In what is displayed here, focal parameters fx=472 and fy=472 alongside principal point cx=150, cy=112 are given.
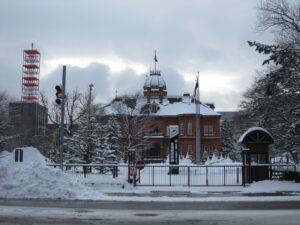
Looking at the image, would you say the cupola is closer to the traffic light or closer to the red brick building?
the red brick building

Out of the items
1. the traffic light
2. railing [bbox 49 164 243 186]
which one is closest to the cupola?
railing [bbox 49 164 243 186]

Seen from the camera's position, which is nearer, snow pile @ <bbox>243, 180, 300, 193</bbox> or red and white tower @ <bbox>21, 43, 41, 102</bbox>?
snow pile @ <bbox>243, 180, 300, 193</bbox>

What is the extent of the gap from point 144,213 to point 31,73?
13300 cm

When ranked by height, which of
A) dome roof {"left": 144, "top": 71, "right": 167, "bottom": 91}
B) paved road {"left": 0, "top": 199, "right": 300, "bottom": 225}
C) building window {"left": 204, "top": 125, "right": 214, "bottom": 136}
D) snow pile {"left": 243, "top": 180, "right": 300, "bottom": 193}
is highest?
dome roof {"left": 144, "top": 71, "right": 167, "bottom": 91}

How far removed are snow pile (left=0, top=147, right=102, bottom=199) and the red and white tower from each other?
121937 mm

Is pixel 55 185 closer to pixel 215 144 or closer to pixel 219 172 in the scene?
pixel 219 172

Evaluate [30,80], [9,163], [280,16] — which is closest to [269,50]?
[280,16]

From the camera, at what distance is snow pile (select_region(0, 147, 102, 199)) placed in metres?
19.0

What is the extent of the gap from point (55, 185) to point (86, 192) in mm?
1316

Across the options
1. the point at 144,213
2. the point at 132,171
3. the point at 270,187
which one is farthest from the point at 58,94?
the point at 270,187

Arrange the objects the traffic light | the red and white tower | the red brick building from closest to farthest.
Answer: the traffic light < the red brick building < the red and white tower

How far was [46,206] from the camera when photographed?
52.5 feet

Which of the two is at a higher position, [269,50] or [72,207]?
[269,50]

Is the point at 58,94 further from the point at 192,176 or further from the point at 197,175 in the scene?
the point at 197,175
